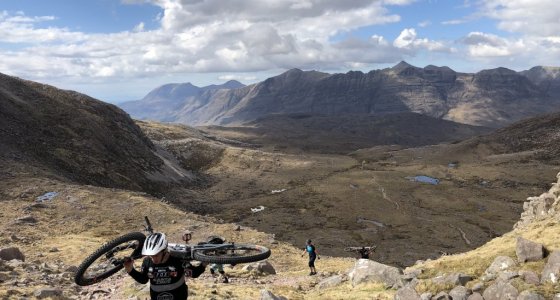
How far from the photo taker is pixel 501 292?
1494 cm

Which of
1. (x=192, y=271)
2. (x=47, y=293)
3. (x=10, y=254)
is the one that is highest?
(x=192, y=271)

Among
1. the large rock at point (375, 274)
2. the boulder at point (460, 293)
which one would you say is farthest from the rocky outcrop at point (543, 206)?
the boulder at point (460, 293)

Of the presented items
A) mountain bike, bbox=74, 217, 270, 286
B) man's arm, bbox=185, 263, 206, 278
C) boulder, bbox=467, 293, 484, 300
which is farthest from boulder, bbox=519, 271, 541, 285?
man's arm, bbox=185, 263, 206, 278

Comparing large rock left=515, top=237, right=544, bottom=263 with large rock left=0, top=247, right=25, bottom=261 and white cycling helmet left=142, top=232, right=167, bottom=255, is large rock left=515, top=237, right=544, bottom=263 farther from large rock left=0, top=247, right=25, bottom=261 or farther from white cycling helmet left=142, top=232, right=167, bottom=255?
large rock left=0, top=247, right=25, bottom=261

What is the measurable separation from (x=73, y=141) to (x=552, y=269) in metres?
70.6

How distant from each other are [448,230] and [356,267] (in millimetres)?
47141

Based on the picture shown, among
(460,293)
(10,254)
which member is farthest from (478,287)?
(10,254)

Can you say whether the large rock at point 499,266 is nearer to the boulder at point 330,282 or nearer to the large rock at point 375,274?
the large rock at point 375,274

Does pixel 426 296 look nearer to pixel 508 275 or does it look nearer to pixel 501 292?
pixel 501 292

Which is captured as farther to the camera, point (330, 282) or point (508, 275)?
point (330, 282)

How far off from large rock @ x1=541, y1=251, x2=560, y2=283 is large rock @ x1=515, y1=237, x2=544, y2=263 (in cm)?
51

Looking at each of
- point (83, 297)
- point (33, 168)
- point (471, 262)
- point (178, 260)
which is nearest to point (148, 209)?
point (33, 168)

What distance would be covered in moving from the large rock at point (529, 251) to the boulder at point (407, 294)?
4.23m

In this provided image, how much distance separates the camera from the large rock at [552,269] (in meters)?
14.9
